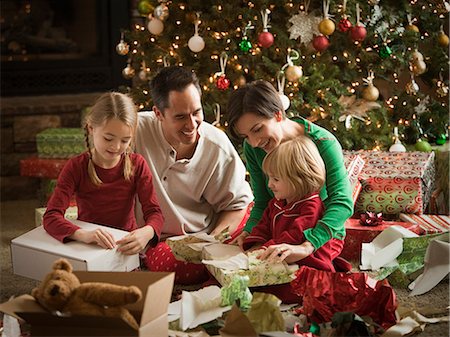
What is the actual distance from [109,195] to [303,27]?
144 cm

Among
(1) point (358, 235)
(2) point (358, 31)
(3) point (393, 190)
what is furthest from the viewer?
(2) point (358, 31)

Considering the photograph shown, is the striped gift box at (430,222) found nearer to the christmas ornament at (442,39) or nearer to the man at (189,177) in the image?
the man at (189,177)

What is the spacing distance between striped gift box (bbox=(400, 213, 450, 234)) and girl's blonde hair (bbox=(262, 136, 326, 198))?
64 cm

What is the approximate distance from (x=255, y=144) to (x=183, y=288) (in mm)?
553

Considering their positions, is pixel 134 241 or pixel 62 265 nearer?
pixel 62 265

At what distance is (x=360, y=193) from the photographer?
11.0 ft

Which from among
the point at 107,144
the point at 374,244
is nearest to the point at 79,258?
the point at 107,144

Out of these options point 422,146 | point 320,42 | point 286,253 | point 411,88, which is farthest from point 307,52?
Result: point 286,253

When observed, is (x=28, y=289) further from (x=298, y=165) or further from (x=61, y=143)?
(x=61, y=143)

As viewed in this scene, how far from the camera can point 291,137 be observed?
8.87 ft

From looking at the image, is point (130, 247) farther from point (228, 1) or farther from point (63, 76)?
point (63, 76)

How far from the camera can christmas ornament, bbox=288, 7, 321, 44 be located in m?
3.81

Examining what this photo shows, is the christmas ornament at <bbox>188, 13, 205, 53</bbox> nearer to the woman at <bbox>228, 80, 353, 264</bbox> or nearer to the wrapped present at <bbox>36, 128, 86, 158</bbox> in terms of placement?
the wrapped present at <bbox>36, 128, 86, 158</bbox>

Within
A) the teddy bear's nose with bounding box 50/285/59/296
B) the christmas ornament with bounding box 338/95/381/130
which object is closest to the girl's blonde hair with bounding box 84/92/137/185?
the teddy bear's nose with bounding box 50/285/59/296
